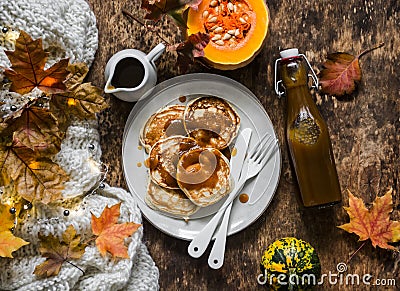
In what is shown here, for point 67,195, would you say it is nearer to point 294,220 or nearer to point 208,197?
point 208,197

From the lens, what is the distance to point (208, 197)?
64.2 inches

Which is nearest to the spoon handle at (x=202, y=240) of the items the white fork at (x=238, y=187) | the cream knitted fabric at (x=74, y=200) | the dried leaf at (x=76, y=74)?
the white fork at (x=238, y=187)

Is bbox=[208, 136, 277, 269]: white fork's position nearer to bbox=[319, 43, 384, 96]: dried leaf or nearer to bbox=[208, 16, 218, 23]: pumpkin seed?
bbox=[319, 43, 384, 96]: dried leaf

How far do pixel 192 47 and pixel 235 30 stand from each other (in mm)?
114

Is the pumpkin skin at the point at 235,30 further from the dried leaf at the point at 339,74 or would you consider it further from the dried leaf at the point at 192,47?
the dried leaf at the point at 339,74

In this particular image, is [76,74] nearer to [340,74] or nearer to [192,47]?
[192,47]

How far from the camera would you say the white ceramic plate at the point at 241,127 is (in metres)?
1.65

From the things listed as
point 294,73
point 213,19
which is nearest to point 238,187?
point 294,73

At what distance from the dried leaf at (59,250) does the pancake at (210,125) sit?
1.31 feet

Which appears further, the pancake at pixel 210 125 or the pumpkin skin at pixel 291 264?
the pancake at pixel 210 125

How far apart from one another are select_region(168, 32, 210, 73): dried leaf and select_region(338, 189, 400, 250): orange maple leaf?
539 millimetres

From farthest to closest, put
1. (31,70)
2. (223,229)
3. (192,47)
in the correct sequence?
(223,229) < (192,47) < (31,70)

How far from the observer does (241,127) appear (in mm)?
1675

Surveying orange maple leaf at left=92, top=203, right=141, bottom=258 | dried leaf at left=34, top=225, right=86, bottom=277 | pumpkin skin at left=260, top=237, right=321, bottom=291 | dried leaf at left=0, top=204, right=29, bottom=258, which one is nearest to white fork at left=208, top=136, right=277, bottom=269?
pumpkin skin at left=260, top=237, right=321, bottom=291
